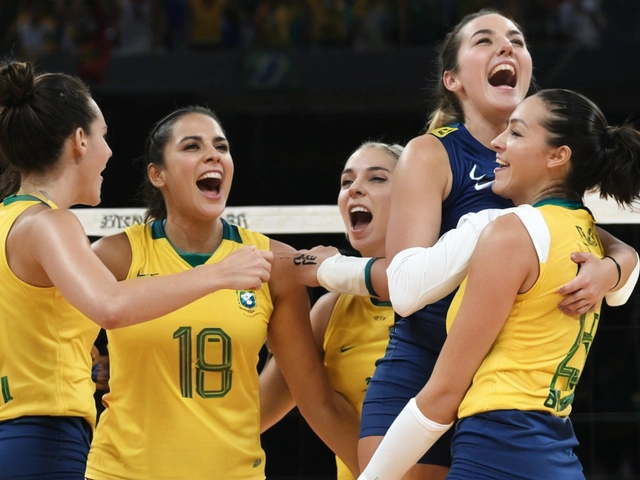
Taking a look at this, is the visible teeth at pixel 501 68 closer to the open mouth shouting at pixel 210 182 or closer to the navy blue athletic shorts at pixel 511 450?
the open mouth shouting at pixel 210 182

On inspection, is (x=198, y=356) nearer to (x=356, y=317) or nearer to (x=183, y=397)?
(x=183, y=397)

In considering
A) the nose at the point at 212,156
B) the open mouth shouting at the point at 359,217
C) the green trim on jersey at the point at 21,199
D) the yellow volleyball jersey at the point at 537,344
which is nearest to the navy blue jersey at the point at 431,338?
the yellow volleyball jersey at the point at 537,344

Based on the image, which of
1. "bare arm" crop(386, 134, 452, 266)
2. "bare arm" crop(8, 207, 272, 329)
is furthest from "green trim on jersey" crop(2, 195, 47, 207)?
"bare arm" crop(386, 134, 452, 266)

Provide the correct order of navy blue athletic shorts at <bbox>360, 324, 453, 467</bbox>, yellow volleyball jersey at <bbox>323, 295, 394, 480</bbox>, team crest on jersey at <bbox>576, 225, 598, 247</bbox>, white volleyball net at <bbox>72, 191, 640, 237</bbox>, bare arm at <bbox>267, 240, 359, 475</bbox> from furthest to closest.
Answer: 1. white volleyball net at <bbox>72, 191, 640, 237</bbox>
2. yellow volleyball jersey at <bbox>323, 295, 394, 480</bbox>
3. bare arm at <bbox>267, 240, 359, 475</bbox>
4. navy blue athletic shorts at <bbox>360, 324, 453, 467</bbox>
5. team crest on jersey at <bbox>576, 225, 598, 247</bbox>

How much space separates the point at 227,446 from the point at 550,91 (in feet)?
4.86

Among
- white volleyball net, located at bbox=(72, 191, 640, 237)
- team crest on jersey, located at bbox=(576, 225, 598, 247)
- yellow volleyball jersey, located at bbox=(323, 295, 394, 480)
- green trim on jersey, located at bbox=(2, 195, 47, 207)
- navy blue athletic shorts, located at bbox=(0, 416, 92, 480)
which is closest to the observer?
team crest on jersey, located at bbox=(576, 225, 598, 247)

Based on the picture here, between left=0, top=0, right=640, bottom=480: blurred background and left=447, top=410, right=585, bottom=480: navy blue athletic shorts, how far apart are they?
7803 mm

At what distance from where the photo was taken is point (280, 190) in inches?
415

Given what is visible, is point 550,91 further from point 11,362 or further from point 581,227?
point 11,362

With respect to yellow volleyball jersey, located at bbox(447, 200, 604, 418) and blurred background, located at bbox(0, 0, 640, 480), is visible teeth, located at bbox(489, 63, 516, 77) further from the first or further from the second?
blurred background, located at bbox(0, 0, 640, 480)

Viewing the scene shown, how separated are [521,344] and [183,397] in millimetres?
1194

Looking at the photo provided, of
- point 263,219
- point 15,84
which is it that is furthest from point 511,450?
point 263,219

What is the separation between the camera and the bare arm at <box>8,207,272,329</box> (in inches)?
93.6

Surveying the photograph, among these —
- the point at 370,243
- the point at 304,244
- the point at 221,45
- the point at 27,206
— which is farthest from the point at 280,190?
the point at 27,206
